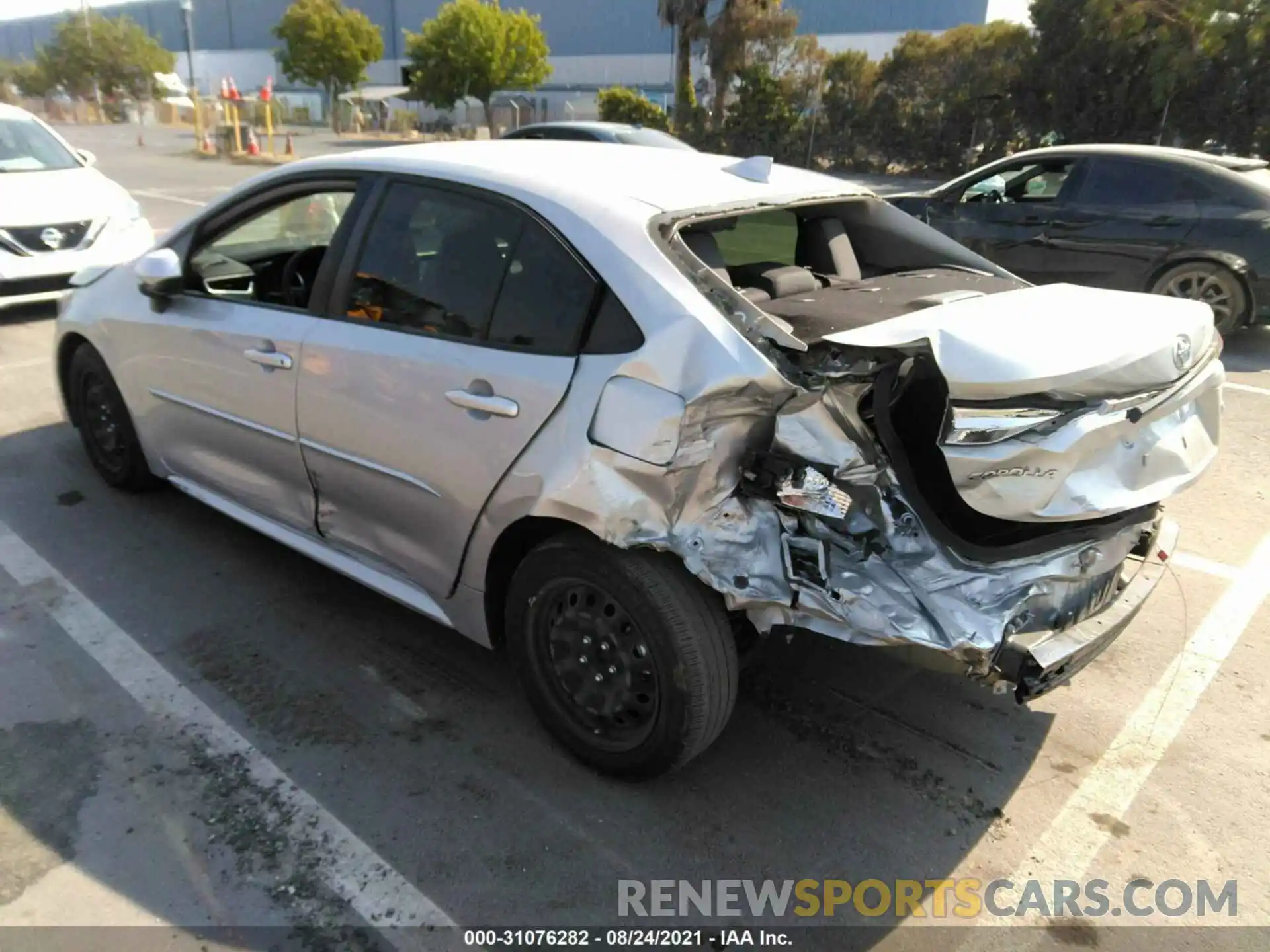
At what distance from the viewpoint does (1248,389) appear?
22.8 ft

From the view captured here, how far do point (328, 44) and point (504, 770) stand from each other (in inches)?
2058

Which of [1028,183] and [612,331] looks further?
[1028,183]

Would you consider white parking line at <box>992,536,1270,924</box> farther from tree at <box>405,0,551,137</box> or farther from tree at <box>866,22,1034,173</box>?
tree at <box>405,0,551,137</box>

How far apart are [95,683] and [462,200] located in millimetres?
→ 2054

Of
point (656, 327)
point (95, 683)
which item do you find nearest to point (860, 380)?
point (656, 327)

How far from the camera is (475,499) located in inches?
110

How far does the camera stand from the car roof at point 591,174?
2.85 meters

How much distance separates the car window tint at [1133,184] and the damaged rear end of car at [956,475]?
5.96m

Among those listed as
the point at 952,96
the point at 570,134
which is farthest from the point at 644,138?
the point at 952,96

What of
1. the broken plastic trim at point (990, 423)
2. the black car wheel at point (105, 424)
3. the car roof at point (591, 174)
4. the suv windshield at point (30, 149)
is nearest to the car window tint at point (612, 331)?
the car roof at point (591, 174)

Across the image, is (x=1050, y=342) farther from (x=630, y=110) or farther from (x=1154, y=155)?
(x=630, y=110)

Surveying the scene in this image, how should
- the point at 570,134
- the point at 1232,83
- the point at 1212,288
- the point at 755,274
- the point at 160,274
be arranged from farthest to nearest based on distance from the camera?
1. the point at 1232,83
2. the point at 570,134
3. the point at 1212,288
4. the point at 160,274
5. the point at 755,274

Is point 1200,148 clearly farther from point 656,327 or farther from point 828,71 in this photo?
point 656,327

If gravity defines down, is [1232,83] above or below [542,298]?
above
